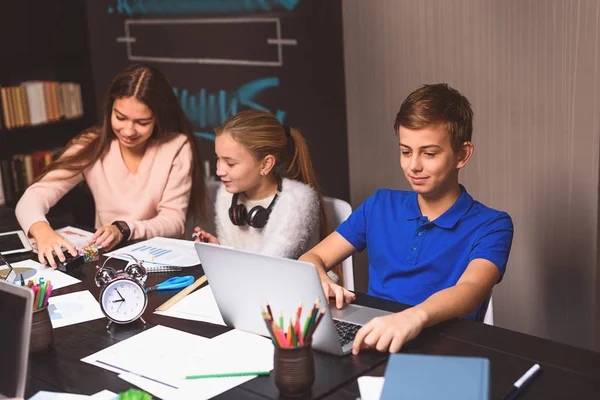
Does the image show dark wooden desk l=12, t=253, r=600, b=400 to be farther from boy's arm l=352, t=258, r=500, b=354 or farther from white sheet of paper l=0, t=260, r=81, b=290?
white sheet of paper l=0, t=260, r=81, b=290

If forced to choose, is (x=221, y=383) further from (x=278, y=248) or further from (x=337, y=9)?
Result: (x=337, y=9)

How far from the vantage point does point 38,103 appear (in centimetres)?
457

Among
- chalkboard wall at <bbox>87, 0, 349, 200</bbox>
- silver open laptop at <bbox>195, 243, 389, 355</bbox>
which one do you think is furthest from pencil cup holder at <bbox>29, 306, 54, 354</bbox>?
chalkboard wall at <bbox>87, 0, 349, 200</bbox>

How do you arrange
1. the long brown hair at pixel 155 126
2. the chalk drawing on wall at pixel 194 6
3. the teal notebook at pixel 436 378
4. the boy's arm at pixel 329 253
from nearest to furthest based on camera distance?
the teal notebook at pixel 436 378 → the boy's arm at pixel 329 253 → the long brown hair at pixel 155 126 → the chalk drawing on wall at pixel 194 6

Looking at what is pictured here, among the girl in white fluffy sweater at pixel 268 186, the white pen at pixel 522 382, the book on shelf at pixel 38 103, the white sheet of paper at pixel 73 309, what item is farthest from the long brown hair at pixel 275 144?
the book on shelf at pixel 38 103

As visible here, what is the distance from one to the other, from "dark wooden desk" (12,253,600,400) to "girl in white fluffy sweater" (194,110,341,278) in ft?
2.29

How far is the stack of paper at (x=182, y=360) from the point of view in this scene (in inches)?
58.7

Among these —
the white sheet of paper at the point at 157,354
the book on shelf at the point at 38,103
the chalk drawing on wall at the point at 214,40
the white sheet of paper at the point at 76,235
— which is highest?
the chalk drawing on wall at the point at 214,40

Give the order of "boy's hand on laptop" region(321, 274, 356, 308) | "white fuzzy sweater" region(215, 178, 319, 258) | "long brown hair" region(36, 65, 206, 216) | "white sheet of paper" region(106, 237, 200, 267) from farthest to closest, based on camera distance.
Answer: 1. "long brown hair" region(36, 65, 206, 216)
2. "white fuzzy sweater" region(215, 178, 319, 258)
3. "white sheet of paper" region(106, 237, 200, 267)
4. "boy's hand on laptop" region(321, 274, 356, 308)

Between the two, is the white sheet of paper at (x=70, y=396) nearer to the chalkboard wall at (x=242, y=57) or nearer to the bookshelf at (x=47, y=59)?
the chalkboard wall at (x=242, y=57)

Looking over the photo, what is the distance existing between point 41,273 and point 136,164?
0.78 meters

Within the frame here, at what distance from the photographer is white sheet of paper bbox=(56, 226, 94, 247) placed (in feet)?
8.34

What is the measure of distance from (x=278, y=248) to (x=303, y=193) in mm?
210

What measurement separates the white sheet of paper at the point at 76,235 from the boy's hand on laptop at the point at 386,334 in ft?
4.17
